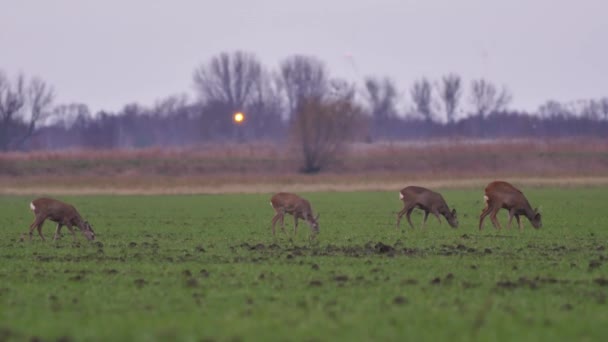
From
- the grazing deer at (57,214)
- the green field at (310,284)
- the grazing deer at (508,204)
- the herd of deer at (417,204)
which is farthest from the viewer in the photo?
the grazing deer at (508,204)

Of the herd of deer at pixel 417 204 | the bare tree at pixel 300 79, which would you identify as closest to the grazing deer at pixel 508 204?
the herd of deer at pixel 417 204

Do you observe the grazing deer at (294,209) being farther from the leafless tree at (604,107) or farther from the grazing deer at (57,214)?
the leafless tree at (604,107)

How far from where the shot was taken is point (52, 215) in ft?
81.6

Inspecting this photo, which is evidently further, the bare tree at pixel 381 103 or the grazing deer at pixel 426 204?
the bare tree at pixel 381 103

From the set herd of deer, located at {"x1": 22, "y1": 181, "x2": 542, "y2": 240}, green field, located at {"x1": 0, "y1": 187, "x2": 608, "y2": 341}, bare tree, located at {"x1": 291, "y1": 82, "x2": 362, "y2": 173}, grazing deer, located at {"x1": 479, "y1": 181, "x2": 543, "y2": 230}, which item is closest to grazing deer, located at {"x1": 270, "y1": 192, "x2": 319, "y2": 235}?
herd of deer, located at {"x1": 22, "y1": 181, "x2": 542, "y2": 240}

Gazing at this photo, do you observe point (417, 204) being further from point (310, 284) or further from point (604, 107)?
point (604, 107)

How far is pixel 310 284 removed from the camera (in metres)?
14.8

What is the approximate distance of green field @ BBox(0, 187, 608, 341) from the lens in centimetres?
1083

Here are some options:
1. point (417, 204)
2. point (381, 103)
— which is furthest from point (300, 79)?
point (417, 204)

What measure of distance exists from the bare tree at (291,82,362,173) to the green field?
169ft

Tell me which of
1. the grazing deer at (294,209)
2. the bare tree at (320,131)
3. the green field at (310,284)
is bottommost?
the green field at (310,284)

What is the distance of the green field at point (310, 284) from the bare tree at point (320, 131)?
169 feet

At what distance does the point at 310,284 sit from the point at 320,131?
6549 centimetres

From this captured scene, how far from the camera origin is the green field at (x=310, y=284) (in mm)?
10828
